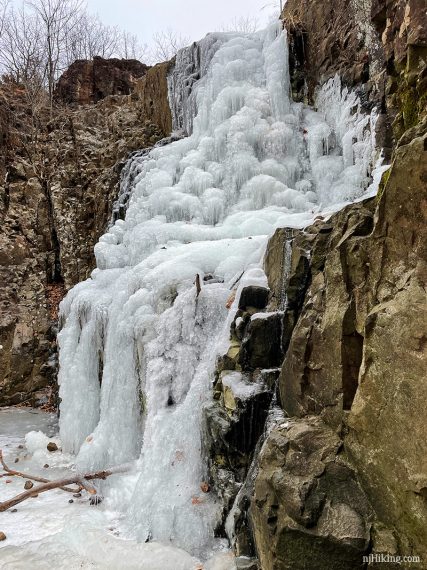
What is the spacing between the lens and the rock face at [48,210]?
28.0ft

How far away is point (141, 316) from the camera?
5.00m

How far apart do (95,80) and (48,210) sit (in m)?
8.12

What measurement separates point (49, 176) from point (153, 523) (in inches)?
362

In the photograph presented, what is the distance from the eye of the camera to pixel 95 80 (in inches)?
614

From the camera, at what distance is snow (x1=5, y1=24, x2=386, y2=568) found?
3.46 metres

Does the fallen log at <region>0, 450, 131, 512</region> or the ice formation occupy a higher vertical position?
the ice formation

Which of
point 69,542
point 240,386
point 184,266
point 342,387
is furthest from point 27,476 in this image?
point 342,387

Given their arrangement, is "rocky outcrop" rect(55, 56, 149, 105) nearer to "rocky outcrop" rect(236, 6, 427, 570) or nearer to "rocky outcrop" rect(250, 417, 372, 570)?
"rocky outcrop" rect(236, 6, 427, 570)

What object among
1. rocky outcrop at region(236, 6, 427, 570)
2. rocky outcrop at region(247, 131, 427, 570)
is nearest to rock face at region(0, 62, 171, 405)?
rocky outcrop at region(236, 6, 427, 570)

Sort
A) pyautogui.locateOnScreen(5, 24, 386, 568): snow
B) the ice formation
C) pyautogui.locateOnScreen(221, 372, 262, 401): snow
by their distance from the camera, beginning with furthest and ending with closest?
the ice formation → pyautogui.locateOnScreen(5, 24, 386, 568): snow → pyautogui.locateOnScreen(221, 372, 262, 401): snow

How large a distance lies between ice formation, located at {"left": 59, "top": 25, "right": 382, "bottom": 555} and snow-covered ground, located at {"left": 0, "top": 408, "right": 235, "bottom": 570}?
0.17 m

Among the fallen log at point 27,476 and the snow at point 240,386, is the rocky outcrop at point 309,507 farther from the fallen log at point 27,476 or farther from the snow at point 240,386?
the fallen log at point 27,476

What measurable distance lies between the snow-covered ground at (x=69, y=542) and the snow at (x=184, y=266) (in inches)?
1.1

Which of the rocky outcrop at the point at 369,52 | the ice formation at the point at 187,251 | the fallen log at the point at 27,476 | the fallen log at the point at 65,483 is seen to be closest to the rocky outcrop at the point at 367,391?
the ice formation at the point at 187,251
